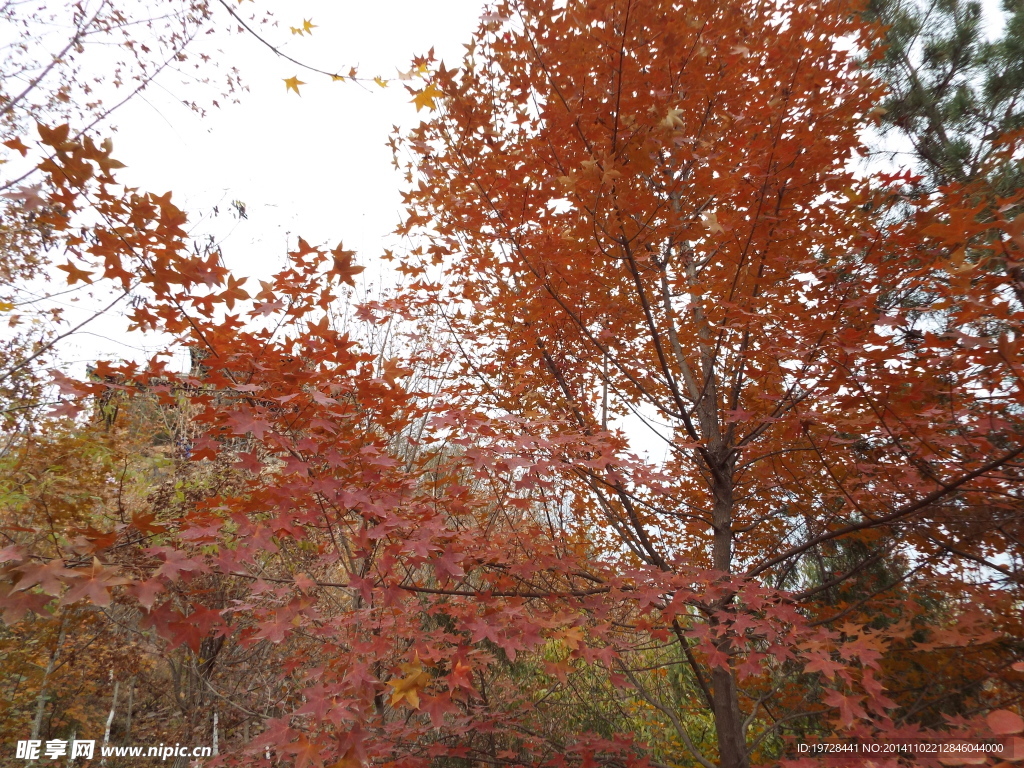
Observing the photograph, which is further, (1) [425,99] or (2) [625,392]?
(2) [625,392]

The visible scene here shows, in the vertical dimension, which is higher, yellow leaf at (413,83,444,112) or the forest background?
yellow leaf at (413,83,444,112)

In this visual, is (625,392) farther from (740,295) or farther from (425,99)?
(425,99)

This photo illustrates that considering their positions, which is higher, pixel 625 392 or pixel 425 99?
pixel 425 99

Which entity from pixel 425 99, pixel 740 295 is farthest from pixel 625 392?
pixel 425 99

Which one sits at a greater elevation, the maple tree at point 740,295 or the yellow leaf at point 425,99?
the yellow leaf at point 425,99

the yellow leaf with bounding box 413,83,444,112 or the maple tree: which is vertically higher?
the yellow leaf with bounding box 413,83,444,112

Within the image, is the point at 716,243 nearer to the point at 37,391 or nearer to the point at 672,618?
the point at 672,618

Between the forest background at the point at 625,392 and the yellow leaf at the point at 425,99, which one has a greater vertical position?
the yellow leaf at the point at 425,99

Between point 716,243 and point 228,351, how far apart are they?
2.67 meters

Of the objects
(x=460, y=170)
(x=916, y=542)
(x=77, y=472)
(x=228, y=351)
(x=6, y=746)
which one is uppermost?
(x=460, y=170)

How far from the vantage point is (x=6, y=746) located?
652 cm

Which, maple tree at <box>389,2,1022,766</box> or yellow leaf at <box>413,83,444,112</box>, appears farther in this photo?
yellow leaf at <box>413,83,444,112</box>

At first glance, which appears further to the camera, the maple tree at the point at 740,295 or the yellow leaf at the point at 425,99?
the yellow leaf at the point at 425,99

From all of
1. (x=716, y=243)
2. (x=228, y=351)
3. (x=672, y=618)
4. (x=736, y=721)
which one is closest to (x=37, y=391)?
(x=228, y=351)
